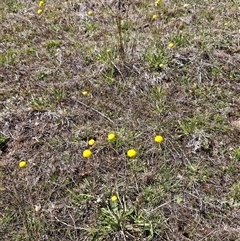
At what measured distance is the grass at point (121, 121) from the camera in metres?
2.65

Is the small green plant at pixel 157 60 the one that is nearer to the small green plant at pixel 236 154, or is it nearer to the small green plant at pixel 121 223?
the small green plant at pixel 236 154

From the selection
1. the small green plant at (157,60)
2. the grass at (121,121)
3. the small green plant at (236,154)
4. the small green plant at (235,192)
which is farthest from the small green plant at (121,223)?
the small green plant at (157,60)

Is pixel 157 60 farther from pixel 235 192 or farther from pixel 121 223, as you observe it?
pixel 121 223

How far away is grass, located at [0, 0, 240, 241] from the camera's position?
265cm

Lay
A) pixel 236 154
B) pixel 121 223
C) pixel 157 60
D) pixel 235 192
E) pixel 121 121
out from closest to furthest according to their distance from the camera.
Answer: pixel 121 223 < pixel 235 192 < pixel 236 154 < pixel 121 121 < pixel 157 60

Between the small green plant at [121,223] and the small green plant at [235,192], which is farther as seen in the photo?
the small green plant at [235,192]

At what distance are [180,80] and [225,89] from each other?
0.44 m

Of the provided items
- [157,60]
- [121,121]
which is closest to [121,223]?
[121,121]

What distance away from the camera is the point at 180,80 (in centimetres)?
367

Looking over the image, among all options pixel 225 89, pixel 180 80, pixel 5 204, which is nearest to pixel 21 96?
pixel 5 204

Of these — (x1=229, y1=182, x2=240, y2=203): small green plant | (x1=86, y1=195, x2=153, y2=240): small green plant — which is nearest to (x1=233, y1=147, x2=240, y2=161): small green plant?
(x1=229, y1=182, x2=240, y2=203): small green plant

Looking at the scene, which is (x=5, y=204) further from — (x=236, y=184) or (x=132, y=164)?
(x=236, y=184)

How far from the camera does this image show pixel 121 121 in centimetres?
331

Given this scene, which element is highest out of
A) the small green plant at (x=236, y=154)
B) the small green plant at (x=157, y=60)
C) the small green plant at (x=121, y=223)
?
the small green plant at (x=157, y=60)
